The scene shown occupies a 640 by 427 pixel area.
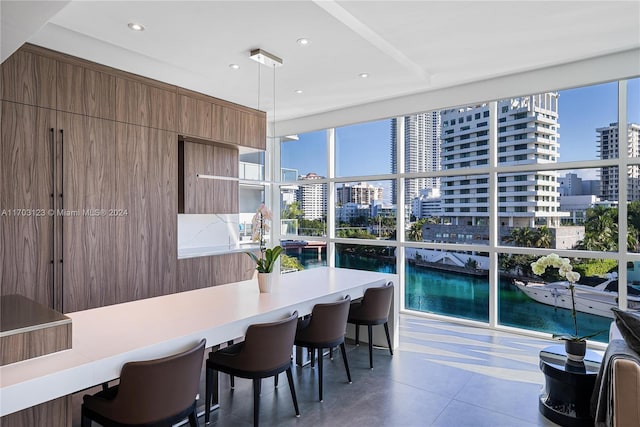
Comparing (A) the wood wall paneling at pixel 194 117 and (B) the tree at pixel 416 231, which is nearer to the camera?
(A) the wood wall paneling at pixel 194 117

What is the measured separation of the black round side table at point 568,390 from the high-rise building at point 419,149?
294 cm

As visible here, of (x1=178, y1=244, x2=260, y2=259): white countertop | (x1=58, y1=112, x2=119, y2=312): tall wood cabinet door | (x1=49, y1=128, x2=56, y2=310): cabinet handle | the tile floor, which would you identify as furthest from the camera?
(x1=178, y1=244, x2=260, y2=259): white countertop

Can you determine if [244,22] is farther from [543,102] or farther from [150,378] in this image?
[543,102]

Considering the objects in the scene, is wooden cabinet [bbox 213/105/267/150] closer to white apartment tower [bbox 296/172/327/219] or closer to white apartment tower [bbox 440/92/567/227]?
white apartment tower [bbox 296/172/327/219]

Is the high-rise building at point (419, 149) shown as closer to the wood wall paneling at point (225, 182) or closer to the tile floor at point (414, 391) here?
the tile floor at point (414, 391)

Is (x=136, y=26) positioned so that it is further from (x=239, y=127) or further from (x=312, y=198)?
(x=312, y=198)

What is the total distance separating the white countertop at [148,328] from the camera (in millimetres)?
1524

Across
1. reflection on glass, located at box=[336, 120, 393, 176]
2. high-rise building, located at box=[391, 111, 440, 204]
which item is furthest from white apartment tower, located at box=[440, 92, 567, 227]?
reflection on glass, located at box=[336, 120, 393, 176]

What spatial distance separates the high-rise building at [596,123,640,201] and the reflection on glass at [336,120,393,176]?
259 cm

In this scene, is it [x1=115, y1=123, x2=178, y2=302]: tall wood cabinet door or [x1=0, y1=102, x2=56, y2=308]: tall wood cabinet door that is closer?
[x1=0, y1=102, x2=56, y2=308]: tall wood cabinet door

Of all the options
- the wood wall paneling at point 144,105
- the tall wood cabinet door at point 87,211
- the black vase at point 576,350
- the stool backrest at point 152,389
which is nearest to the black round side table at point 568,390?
the black vase at point 576,350

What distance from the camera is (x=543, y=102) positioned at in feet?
14.6

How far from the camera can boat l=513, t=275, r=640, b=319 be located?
4.01m

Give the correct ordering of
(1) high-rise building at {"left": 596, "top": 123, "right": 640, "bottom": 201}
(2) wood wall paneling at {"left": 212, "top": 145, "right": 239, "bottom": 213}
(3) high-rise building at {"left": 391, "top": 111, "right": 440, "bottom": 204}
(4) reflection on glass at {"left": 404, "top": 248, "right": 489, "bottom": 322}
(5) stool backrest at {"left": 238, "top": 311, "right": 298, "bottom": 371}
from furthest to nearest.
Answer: (3) high-rise building at {"left": 391, "top": 111, "right": 440, "bottom": 204}, (2) wood wall paneling at {"left": 212, "top": 145, "right": 239, "bottom": 213}, (4) reflection on glass at {"left": 404, "top": 248, "right": 489, "bottom": 322}, (1) high-rise building at {"left": 596, "top": 123, "right": 640, "bottom": 201}, (5) stool backrest at {"left": 238, "top": 311, "right": 298, "bottom": 371}
